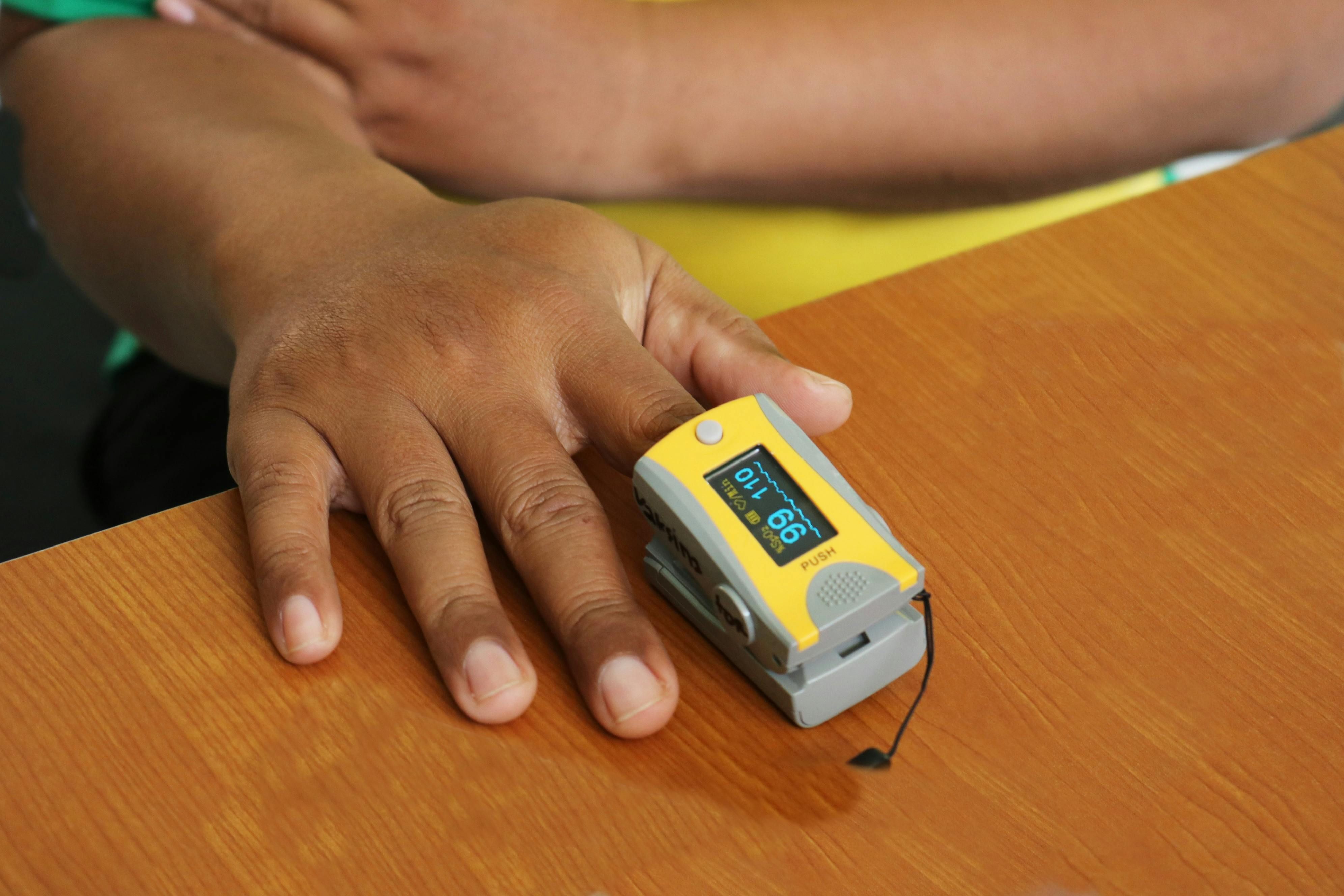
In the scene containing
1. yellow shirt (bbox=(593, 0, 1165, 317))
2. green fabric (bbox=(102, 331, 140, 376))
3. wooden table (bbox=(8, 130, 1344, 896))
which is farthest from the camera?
green fabric (bbox=(102, 331, 140, 376))

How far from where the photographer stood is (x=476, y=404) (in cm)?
62

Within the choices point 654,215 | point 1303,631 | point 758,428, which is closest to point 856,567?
point 758,428

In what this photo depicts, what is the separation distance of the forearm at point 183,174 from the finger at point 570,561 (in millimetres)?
207

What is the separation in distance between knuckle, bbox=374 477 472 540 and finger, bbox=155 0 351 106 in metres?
0.55

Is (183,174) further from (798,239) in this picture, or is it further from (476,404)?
(798,239)

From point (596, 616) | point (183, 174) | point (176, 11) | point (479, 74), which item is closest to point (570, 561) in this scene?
point (596, 616)

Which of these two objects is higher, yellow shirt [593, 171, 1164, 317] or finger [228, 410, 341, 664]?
finger [228, 410, 341, 664]

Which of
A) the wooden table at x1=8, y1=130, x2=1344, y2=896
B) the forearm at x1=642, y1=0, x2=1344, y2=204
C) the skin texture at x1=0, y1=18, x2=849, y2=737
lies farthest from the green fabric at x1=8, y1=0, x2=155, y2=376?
the wooden table at x1=8, y1=130, x2=1344, y2=896

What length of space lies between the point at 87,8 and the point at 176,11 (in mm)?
93

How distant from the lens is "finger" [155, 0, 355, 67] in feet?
3.17

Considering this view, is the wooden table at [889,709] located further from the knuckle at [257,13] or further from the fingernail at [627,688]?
the knuckle at [257,13]

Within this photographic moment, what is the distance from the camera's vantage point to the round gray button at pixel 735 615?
1.67 feet

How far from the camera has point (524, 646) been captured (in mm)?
567

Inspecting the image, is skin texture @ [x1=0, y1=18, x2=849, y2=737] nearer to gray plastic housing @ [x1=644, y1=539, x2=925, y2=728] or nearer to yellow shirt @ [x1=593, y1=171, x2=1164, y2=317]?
gray plastic housing @ [x1=644, y1=539, x2=925, y2=728]
